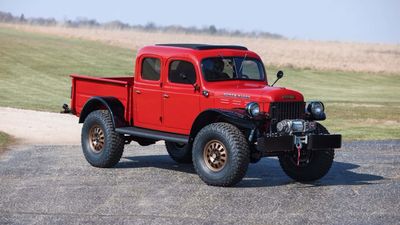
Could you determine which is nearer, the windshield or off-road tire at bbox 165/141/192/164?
the windshield

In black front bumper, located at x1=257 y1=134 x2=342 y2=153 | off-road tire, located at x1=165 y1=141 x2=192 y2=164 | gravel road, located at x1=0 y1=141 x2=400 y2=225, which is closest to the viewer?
gravel road, located at x1=0 y1=141 x2=400 y2=225

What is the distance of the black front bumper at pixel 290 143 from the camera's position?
37.2 ft

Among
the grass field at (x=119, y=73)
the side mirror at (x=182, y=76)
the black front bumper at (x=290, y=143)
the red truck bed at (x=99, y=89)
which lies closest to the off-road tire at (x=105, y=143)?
the red truck bed at (x=99, y=89)

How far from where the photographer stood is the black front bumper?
11.4 m

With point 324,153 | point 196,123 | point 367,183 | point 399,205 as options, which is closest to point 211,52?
point 196,123

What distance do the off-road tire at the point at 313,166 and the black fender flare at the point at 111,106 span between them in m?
2.79

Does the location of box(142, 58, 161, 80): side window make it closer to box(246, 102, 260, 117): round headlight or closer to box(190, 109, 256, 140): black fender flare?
box(190, 109, 256, 140): black fender flare

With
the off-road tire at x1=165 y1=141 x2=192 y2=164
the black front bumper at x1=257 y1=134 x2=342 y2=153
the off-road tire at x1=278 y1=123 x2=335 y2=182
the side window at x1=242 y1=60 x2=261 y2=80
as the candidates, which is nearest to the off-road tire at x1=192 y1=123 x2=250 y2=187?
the black front bumper at x1=257 y1=134 x2=342 y2=153

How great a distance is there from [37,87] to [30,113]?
11.0m

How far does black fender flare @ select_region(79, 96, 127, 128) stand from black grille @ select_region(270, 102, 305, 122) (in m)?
2.93

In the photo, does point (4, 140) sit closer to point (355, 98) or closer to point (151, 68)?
point (151, 68)

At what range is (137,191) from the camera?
1152 cm

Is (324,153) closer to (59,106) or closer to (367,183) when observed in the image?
(367,183)

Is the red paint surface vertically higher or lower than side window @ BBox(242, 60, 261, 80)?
lower
